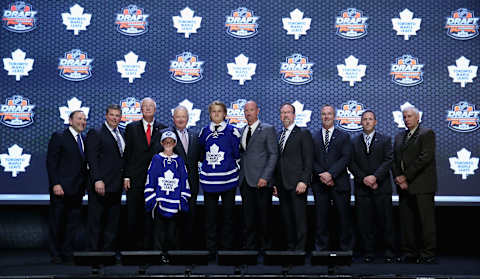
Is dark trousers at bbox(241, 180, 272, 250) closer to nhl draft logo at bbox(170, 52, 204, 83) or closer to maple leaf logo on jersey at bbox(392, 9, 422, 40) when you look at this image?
nhl draft logo at bbox(170, 52, 204, 83)

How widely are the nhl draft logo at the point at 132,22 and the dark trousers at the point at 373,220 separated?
3.13 m

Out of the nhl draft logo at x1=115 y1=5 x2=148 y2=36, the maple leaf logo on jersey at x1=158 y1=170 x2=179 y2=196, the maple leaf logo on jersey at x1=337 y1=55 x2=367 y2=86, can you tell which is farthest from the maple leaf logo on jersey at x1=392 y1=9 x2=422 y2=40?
the maple leaf logo on jersey at x1=158 y1=170 x2=179 y2=196

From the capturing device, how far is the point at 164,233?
4.40 m

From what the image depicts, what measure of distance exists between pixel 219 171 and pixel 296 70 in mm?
1766

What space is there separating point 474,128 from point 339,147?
6.19 ft

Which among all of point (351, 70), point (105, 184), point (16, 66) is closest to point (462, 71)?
point (351, 70)

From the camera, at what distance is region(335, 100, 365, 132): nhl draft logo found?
5.55 metres

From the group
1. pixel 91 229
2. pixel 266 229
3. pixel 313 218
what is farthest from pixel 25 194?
pixel 313 218

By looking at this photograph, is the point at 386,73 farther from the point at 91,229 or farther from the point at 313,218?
the point at 91,229

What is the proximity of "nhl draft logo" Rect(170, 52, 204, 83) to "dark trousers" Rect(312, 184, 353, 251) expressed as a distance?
197cm

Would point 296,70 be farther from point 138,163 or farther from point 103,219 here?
point 103,219

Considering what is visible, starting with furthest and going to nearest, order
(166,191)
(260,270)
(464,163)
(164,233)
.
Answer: (464,163)
(164,233)
(166,191)
(260,270)

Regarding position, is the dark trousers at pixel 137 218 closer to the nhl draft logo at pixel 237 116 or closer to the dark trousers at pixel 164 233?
the dark trousers at pixel 164 233

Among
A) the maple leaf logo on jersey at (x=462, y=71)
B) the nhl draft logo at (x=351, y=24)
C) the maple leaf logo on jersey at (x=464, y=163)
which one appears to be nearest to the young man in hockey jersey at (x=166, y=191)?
the nhl draft logo at (x=351, y=24)
